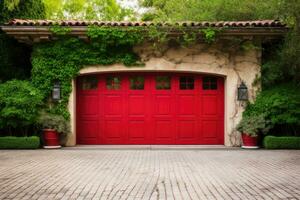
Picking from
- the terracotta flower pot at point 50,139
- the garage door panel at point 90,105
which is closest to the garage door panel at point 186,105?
the garage door panel at point 90,105

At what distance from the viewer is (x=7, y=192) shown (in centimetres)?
635

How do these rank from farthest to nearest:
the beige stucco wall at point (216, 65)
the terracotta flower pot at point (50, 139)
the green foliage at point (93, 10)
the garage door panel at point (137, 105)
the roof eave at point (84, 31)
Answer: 1. the green foliage at point (93, 10)
2. the garage door panel at point (137, 105)
3. the beige stucco wall at point (216, 65)
4. the terracotta flower pot at point (50, 139)
5. the roof eave at point (84, 31)

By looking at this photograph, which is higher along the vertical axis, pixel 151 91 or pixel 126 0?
pixel 126 0

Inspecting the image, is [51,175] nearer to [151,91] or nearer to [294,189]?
[294,189]

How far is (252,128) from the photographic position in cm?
1265

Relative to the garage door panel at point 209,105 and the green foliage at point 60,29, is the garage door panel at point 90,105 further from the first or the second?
the garage door panel at point 209,105

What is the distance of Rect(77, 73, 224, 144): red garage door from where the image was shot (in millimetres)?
14078

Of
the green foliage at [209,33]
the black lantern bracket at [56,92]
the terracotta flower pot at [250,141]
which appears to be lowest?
the terracotta flower pot at [250,141]

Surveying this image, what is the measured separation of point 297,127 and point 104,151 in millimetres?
6311

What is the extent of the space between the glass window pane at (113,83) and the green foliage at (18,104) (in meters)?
2.40

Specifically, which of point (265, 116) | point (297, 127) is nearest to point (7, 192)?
point (265, 116)

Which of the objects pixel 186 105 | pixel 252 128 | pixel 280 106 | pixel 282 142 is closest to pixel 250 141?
pixel 252 128

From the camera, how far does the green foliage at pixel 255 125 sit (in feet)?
41.5

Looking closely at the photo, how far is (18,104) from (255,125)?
24.3 feet
